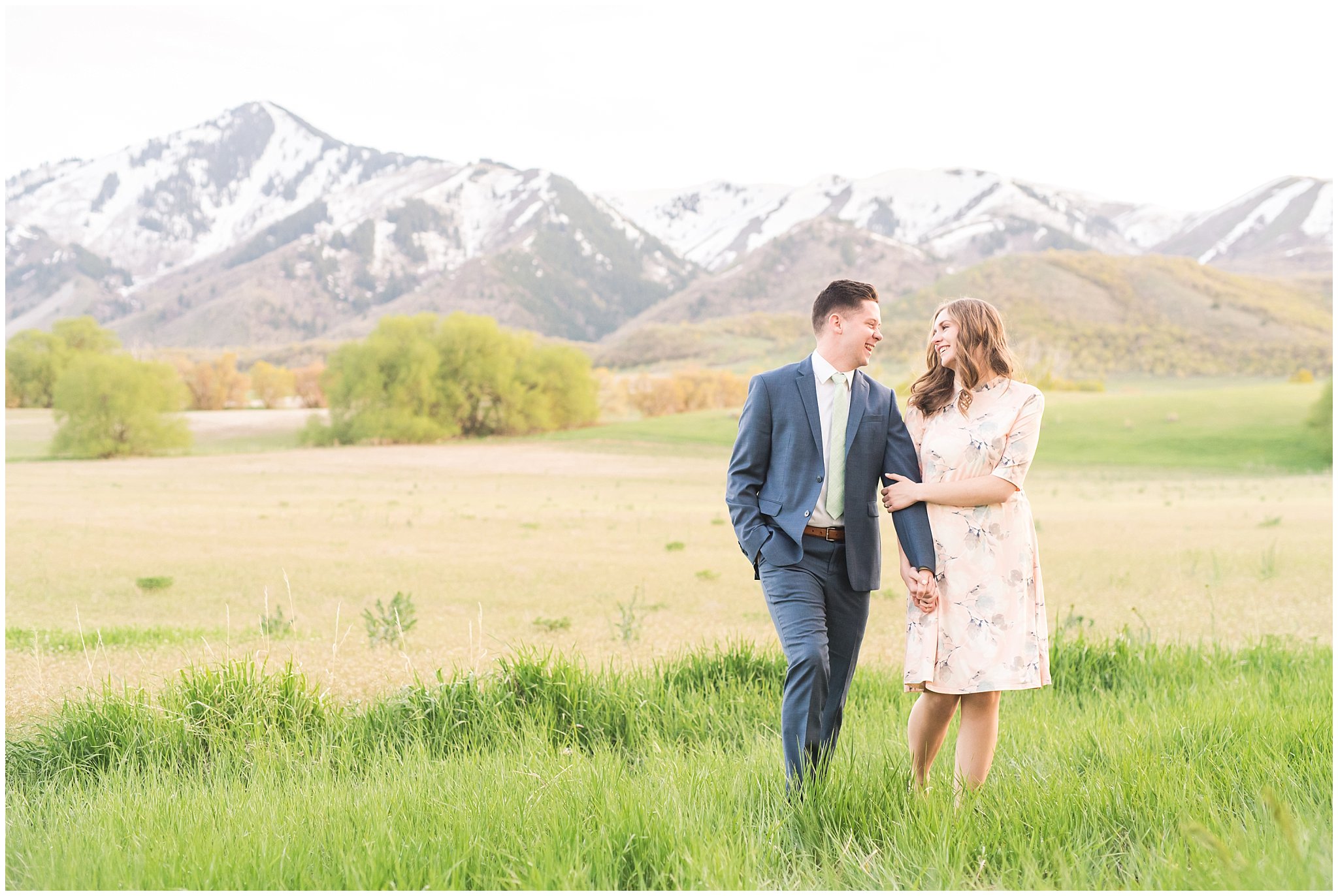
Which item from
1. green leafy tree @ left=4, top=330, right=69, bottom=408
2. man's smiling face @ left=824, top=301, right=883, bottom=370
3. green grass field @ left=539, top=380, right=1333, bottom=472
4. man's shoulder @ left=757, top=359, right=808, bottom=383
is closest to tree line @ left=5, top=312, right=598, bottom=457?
green grass field @ left=539, top=380, right=1333, bottom=472

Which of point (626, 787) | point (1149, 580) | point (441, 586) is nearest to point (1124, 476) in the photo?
point (1149, 580)

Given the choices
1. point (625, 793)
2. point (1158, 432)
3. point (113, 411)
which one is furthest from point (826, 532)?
point (113, 411)

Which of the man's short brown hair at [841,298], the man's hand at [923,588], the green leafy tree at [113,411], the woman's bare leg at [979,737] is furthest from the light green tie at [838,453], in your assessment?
the green leafy tree at [113,411]

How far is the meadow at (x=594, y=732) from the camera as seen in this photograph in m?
3.01

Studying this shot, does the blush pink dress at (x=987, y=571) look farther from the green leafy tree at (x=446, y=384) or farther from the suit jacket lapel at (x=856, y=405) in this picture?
the green leafy tree at (x=446, y=384)

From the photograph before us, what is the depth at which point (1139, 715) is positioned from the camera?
4.93 m

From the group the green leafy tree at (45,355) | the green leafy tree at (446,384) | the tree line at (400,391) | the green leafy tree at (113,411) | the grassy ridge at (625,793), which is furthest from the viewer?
the green leafy tree at (45,355)

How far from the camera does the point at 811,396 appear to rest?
3.84 meters

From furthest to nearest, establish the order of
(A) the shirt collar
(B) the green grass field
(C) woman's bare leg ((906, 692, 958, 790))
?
(B) the green grass field < (A) the shirt collar < (C) woman's bare leg ((906, 692, 958, 790))

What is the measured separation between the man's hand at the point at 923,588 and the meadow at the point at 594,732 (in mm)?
614

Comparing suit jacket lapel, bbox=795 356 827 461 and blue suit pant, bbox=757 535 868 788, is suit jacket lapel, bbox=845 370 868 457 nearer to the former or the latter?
suit jacket lapel, bbox=795 356 827 461

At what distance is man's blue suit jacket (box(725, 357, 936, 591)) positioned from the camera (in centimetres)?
370

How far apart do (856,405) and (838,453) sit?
0.21 m

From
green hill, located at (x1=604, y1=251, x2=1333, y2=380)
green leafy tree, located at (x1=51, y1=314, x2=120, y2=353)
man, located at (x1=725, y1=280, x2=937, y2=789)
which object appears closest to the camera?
man, located at (x1=725, y1=280, x2=937, y2=789)
